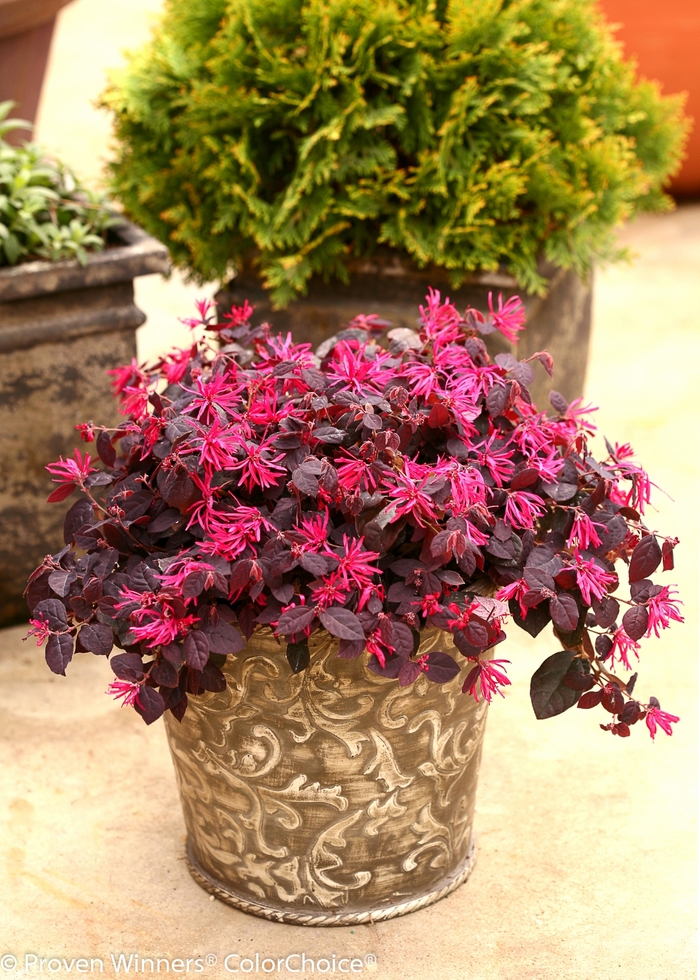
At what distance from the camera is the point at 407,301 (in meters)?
2.87

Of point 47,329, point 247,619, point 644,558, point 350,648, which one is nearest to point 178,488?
point 247,619

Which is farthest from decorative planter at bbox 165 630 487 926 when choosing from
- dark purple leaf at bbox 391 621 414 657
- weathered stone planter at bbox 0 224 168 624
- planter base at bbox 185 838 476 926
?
weathered stone planter at bbox 0 224 168 624

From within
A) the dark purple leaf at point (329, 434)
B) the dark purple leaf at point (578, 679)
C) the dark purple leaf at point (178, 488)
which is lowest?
the dark purple leaf at point (578, 679)

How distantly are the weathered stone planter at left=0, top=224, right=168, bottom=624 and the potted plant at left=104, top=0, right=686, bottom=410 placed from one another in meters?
0.40

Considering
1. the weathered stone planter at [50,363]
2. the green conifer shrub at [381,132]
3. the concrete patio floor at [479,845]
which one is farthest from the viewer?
the green conifer shrub at [381,132]

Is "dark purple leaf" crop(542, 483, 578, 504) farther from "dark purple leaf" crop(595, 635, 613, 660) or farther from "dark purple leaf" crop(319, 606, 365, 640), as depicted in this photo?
"dark purple leaf" crop(319, 606, 365, 640)

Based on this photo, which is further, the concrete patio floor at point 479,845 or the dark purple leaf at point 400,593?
the concrete patio floor at point 479,845

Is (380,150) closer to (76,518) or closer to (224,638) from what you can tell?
(76,518)

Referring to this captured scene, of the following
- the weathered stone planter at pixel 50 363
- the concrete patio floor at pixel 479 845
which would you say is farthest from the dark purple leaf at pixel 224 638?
the weathered stone planter at pixel 50 363

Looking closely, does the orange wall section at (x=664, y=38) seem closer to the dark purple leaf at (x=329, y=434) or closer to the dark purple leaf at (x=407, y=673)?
the dark purple leaf at (x=329, y=434)

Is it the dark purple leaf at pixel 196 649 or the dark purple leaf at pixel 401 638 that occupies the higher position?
the dark purple leaf at pixel 401 638

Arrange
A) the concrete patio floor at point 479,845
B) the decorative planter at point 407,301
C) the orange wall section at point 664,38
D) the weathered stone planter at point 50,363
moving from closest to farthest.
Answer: the concrete patio floor at point 479,845 < the weathered stone planter at point 50,363 < the decorative planter at point 407,301 < the orange wall section at point 664,38

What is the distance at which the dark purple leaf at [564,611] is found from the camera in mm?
1466

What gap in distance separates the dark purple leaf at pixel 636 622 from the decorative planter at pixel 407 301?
1373 millimetres
